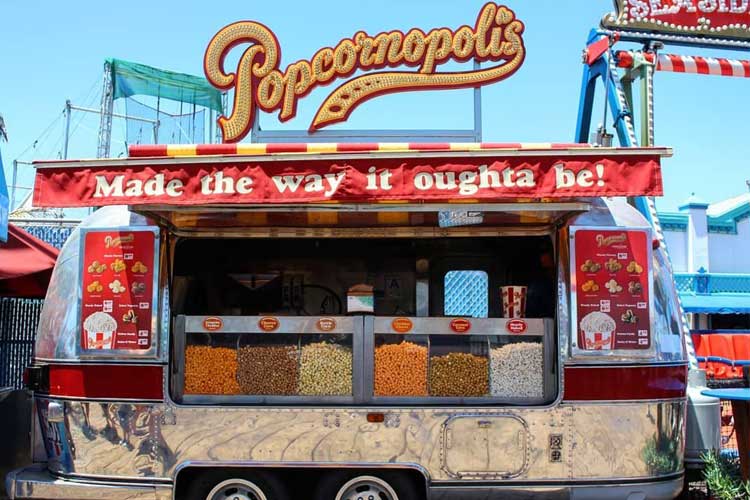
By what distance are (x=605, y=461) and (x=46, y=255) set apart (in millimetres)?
5752

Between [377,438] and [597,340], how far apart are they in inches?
66.8

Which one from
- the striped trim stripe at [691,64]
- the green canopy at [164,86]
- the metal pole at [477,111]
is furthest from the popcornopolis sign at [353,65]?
the green canopy at [164,86]

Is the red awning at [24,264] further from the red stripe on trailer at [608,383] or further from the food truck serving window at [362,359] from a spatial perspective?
the red stripe on trailer at [608,383]

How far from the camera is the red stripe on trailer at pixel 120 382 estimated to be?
17.6ft

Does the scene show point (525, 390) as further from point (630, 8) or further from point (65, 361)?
point (630, 8)

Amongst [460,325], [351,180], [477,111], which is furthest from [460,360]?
[477,111]

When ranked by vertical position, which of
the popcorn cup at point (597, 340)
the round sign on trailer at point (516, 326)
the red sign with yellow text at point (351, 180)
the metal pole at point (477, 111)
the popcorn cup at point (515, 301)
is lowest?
the popcorn cup at point (597, 340)

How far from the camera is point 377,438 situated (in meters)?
5.30

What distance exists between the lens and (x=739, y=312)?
20281mm

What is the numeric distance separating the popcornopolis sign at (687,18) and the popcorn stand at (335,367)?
8680 mm

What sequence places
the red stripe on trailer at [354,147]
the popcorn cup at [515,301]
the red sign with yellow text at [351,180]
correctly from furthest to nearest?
the popcorn cup at [515,301] < the red stripe on trailer at [354,147] < the red sign with yellow text at [351,180]

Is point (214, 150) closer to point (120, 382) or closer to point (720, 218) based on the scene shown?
point (120, 382)

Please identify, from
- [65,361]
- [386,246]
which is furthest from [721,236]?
[65,361]

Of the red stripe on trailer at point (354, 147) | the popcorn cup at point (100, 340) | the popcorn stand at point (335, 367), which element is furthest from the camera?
the red stripe on trailer at point (354, 147)
